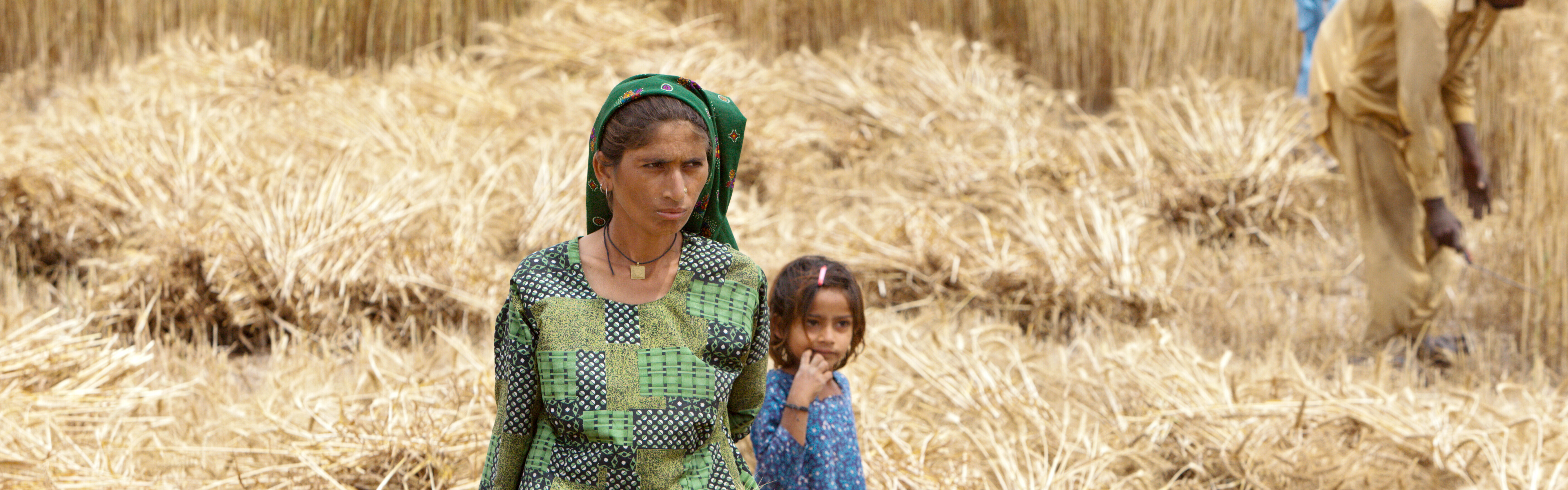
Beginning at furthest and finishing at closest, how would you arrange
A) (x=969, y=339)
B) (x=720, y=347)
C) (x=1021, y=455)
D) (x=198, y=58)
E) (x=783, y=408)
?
(x=198, y=58)
(x=969, y=339)
(x=1021, y=455)
(x=783, y=408)
(x=720, y=347)

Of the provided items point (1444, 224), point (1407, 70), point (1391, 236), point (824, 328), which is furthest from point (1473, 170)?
point (824, 328)

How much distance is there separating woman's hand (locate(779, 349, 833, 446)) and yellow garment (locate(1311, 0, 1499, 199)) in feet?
7.58

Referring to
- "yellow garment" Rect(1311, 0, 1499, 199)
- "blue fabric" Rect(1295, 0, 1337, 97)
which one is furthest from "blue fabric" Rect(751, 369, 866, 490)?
"blue fabric" Rect(1295, 0, 1337, 97)

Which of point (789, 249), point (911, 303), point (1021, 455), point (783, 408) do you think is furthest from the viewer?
point (789, 249)

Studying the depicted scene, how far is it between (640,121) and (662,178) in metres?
0.07

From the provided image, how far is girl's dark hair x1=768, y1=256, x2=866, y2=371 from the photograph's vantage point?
195 cm

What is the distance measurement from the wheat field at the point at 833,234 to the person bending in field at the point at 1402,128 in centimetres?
24

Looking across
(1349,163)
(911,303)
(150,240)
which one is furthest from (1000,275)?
(150,240)

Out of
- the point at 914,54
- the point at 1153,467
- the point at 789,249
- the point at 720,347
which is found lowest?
the point at 1153,467

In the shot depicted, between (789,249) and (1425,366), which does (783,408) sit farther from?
(1425,366)

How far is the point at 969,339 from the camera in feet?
12.2

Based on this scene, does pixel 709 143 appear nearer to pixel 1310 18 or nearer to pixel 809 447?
pixel 809 447

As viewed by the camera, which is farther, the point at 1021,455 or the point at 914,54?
the point at 914,54

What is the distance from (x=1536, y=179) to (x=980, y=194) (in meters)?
1.95
